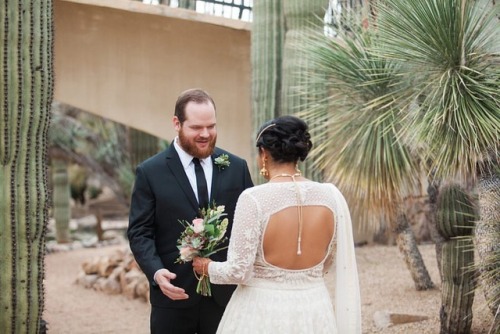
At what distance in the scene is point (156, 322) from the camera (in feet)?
Result: 13.0

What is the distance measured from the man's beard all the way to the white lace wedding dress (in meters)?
0.61

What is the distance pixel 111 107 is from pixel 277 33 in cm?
250

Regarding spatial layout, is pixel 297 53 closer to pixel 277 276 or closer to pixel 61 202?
pixel 277 276

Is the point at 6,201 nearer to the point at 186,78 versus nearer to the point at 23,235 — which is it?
the point at 23,235

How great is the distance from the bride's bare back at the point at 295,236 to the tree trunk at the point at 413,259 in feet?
16.5

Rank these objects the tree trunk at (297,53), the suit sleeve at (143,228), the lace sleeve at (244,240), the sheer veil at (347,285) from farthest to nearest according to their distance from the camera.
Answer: the tree trunk at (297,53), the suit sleeve at (143,228), the sheer veil at (347,285), the lace sleeve at (244,240)

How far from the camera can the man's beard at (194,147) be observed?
3.91m

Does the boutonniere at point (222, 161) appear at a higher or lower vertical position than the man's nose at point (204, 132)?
lower

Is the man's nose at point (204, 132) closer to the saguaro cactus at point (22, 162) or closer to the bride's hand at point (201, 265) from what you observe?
the bride's hand at point (201, 265)

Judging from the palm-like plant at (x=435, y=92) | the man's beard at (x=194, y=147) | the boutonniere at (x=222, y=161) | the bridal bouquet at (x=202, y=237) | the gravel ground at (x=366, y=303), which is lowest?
the gravel ground at (x=366, y=303)

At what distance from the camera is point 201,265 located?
3.59 metres

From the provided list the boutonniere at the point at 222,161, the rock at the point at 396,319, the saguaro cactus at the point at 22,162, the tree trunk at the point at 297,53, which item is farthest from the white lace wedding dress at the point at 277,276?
the tree trunk at the point at 297,53

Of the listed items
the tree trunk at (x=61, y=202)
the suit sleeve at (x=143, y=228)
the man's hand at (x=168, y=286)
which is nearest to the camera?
the man's hand at (x=168, y=286)

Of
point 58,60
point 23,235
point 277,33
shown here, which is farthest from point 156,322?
point 58,60
